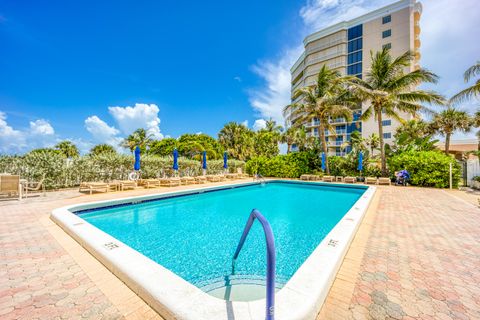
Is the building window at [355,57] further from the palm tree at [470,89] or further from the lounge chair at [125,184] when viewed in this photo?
the lounge chair at [125,184]

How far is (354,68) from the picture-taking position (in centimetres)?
4156

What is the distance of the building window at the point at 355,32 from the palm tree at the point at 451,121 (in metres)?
28.3

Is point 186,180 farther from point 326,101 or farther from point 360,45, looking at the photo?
point 360,45

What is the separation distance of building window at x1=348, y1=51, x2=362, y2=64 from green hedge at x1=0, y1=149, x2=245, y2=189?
142 ft

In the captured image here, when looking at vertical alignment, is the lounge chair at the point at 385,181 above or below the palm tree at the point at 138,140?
below

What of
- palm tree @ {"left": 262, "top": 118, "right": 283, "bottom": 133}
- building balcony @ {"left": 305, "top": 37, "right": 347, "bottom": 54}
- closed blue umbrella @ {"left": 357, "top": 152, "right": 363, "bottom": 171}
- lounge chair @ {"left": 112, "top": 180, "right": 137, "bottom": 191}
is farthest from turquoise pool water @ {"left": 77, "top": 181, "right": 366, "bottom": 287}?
building balcony @ {"left": 305, "top": 37, "right": 347, "bottom": 54}

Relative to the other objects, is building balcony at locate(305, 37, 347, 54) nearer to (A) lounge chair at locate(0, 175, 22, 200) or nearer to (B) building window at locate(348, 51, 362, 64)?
(B) building window at locate(348, 51, 362, 64)

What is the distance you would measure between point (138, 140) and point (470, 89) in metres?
42.8

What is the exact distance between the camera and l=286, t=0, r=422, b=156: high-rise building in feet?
121

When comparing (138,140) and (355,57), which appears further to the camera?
(355,57)

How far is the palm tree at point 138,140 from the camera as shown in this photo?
38.8 m

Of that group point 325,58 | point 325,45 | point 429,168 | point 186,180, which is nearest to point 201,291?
point 186,180

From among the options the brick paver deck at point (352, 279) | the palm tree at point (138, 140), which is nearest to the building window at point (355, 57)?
the palm tree at point (138, 140)

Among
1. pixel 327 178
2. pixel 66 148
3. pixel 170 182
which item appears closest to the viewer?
pixel 170 182
